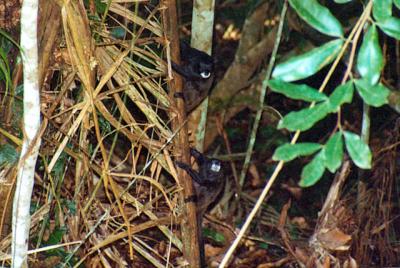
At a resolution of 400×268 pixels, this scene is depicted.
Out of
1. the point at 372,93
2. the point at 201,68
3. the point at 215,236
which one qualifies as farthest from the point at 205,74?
the point at 372,93

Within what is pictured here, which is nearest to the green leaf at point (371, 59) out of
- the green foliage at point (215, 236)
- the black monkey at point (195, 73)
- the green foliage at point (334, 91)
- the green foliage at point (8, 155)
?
the green foliage at point (334, 91)

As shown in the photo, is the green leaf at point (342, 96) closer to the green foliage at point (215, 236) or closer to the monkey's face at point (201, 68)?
the monkey's face at point (201, 68)

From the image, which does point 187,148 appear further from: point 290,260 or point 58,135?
point 290,260

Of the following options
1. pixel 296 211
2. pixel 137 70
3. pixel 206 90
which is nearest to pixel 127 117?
pixel 137 70

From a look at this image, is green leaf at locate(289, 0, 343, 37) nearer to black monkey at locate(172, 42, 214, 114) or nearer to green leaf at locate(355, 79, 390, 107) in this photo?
green leaf at locate(355, 79, 390, 107)

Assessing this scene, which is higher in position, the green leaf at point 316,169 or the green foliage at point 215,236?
the green leaf at point 316,169

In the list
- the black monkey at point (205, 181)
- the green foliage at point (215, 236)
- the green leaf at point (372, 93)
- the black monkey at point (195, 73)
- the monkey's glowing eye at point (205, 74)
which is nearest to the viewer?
the green leaf at point (372, 93)

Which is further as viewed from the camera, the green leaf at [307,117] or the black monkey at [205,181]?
the black monkey at [205,181]
